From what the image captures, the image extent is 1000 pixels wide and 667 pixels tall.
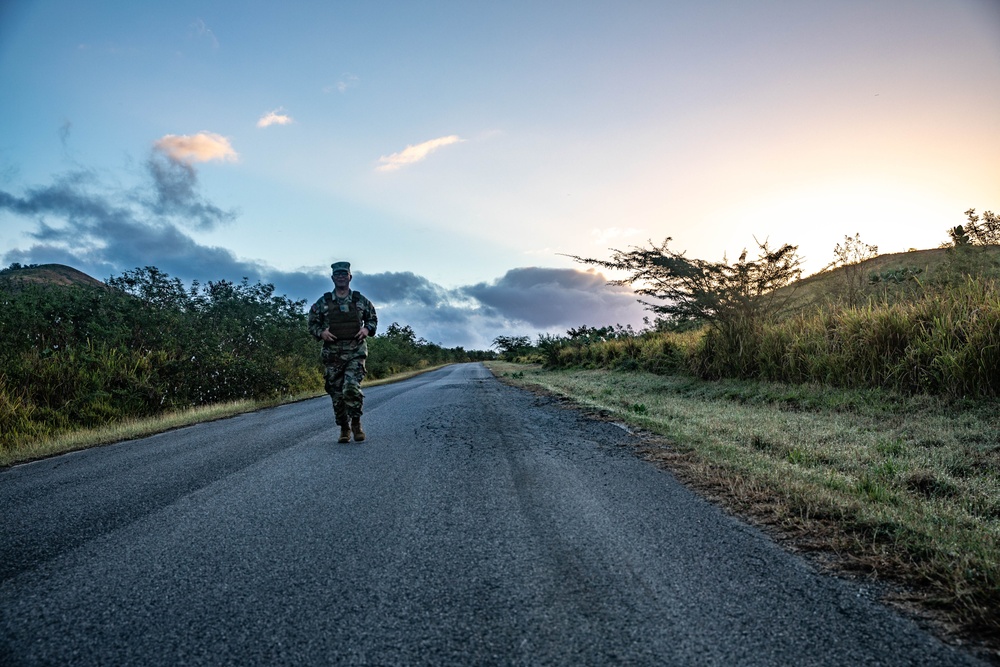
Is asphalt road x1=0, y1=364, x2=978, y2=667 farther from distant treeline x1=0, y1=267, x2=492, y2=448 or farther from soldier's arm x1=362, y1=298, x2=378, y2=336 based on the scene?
distant treeline x1=0, y1=267, x2=492, y2=448

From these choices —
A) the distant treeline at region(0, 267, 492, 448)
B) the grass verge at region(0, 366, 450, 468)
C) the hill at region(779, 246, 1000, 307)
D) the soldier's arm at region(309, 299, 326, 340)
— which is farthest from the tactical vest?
the hill at region(779, 246, 1000, 307)

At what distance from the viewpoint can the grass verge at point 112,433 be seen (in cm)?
687

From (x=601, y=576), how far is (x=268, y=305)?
21500 millimetres

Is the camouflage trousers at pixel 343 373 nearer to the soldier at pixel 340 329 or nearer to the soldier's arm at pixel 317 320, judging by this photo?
the soldier at pixel 340 329

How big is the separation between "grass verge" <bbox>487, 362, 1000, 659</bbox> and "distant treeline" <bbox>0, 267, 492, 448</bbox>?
32.9 ft

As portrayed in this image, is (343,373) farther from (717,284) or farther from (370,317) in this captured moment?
(717,284)

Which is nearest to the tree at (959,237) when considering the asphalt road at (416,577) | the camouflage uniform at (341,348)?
the asphalt road at (416,577)

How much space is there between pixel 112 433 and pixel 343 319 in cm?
456

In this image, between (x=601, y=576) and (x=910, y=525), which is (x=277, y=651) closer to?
(x=601, y=576)

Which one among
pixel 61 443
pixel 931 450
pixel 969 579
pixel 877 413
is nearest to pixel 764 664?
pixel 969 579

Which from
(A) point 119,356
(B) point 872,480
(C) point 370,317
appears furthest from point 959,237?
(A) point 119,356

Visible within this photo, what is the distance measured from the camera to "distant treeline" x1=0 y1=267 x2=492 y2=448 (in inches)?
381

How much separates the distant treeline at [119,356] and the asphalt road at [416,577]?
6.24 m

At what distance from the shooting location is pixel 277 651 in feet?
6.23
